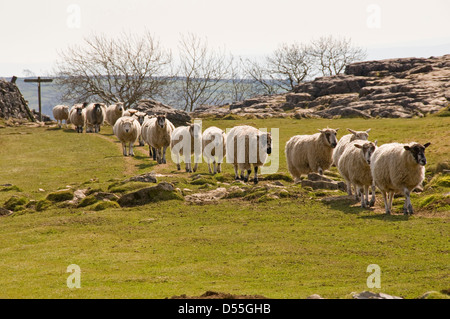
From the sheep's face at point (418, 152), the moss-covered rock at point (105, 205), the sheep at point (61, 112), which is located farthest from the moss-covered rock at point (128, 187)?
the sheep at point (61, 112)

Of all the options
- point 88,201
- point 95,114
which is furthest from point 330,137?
point 95,114

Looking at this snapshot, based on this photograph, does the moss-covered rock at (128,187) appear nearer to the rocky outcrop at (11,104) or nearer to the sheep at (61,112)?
the sheep at (61,112)

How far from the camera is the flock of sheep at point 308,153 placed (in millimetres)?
17391

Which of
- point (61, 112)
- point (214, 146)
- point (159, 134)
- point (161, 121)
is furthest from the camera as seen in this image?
point (61, 112)

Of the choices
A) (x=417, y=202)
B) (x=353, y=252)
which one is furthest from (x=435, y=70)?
(x=353, y=252)

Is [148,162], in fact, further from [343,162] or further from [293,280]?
[293,280]

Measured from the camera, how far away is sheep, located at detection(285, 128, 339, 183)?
2336cm

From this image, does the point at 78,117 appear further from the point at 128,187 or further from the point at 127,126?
the point at 128,187

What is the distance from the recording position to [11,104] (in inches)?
2478

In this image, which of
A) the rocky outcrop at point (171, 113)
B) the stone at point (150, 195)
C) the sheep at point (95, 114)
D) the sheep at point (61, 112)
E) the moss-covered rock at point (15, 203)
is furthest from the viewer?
the sheep at point (61, 112)

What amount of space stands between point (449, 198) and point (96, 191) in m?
13.5

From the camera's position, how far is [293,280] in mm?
11180

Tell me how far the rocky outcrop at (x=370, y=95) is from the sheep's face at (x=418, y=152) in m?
42.2

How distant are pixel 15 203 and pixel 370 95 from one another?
60.4 metres
